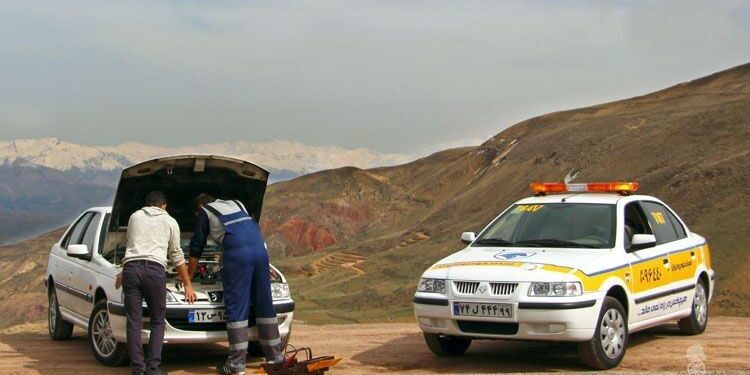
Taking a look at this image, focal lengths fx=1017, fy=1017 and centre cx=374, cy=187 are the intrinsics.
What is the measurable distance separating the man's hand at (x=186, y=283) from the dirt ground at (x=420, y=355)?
0.78 m

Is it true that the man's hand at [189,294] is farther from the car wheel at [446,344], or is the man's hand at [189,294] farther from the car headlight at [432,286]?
the car wheel at [446,344]

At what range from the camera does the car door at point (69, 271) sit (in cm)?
1160

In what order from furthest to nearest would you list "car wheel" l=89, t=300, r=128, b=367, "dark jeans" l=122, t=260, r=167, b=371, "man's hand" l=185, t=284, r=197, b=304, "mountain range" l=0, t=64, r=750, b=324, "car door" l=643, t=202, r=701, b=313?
1. "mountain range" l=0, t=64, r=750, b=324
2. "car door" l=643, t=202, r=701, b=313
3. "car wheel" l=89, t=300, r=128, b=367
4. "man's hand" l=185, t=284, r=197, b=304
5. "dark jeans" l=122, t=260, r=167, b=371

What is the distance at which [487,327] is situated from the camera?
31.5 feet

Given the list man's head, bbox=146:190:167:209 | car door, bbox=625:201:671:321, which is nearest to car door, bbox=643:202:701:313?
car door, bbox=625:201:671:321

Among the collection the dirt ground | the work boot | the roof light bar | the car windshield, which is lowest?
the dirt ground

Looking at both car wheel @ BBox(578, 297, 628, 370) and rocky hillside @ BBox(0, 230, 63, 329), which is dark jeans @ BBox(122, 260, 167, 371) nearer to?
car wheel @ BBox(578, 297, 628, 370)

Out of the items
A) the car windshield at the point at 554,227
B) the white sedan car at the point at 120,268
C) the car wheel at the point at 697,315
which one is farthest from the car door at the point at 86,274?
the car wheel at the point at 697,315

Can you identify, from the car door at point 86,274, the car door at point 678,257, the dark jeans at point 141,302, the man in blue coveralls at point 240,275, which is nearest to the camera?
the dark jeans at point 141,302

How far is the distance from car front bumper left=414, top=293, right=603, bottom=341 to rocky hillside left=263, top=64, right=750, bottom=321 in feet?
38.8

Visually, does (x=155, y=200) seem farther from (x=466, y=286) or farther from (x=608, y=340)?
(x=608, y=340)

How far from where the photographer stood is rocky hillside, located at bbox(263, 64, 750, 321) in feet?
89.5

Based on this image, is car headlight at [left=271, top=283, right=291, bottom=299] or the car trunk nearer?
car headlight at [left=271, top=283, right=291, bottom=299]

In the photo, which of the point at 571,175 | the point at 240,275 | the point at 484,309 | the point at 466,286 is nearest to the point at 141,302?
the point at 240,275
